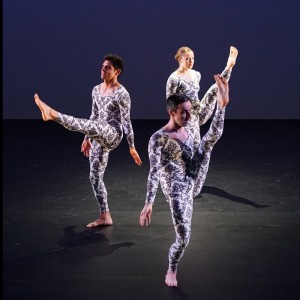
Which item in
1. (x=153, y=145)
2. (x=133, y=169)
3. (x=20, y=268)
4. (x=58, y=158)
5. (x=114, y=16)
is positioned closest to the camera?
(x=153, y=145)

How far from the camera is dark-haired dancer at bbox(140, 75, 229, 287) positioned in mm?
3014

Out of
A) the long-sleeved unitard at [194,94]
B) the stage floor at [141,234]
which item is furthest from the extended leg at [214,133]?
the long-sleeved unitard at [194,94]

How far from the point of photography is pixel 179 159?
10.2ft

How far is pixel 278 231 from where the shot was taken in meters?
4.15

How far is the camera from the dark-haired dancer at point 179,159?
3.01m

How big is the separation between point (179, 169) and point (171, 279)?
60cm

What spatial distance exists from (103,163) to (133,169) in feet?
7.09

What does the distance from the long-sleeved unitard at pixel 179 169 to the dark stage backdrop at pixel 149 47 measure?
6349 mm

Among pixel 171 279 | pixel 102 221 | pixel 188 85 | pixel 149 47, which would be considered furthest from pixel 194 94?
pixel 149 47

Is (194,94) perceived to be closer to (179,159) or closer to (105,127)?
(105,127)

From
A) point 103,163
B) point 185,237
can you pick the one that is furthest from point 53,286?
point 103,163

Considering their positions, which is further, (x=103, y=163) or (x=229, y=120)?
(x=229, y=120)

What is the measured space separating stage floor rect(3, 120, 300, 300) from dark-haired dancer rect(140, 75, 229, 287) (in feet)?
1.14

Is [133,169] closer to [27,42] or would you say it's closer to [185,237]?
[185,237]
